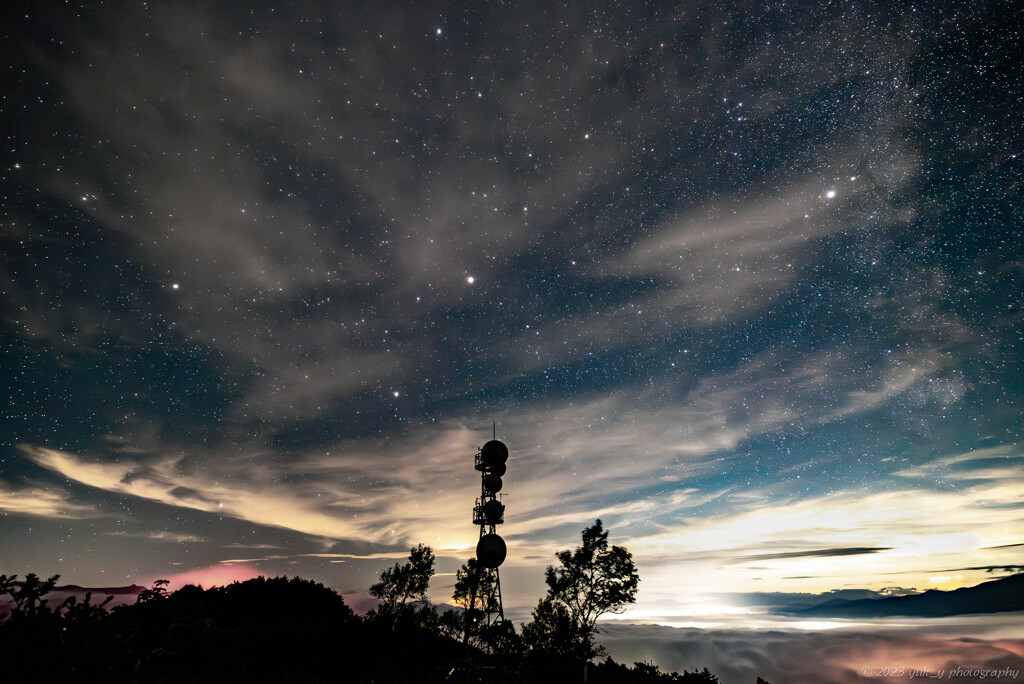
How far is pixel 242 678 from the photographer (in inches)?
128

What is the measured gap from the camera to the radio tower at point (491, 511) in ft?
108

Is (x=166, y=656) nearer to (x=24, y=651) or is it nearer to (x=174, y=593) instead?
(x=174, y=593)

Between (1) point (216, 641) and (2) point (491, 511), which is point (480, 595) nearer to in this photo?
(2) point (491, 511)

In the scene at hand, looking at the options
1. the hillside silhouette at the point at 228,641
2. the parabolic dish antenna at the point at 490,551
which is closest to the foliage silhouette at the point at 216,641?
the hillside silhouette at the point at 228,641

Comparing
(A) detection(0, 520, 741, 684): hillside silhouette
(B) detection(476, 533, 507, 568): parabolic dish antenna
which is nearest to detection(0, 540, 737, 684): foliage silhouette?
(A) detection(0, 520, 741, 684): hillside silhouette

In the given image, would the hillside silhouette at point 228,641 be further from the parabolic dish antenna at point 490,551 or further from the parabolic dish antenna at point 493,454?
the parabolic dish antenna at point 493,454

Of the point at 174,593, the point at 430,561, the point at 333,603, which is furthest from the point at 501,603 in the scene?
the point at 174,593

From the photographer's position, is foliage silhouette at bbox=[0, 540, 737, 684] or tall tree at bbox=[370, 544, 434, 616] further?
tall tree at bbox=[370, 544, 434, 616]

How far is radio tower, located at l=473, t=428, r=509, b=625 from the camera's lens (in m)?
33.0

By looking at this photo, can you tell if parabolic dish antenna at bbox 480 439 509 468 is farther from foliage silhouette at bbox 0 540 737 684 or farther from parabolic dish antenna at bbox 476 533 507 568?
foliage silhouette at bbox 0 540 737 684

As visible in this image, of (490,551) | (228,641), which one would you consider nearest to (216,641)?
(228,641)

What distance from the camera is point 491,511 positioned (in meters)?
34.2

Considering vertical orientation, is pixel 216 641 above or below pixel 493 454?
below

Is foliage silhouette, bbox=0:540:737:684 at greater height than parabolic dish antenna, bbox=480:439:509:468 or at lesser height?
lesser
